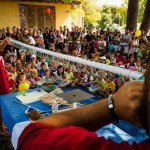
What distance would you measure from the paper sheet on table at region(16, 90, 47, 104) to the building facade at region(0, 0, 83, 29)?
9865mm

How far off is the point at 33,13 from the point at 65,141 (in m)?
12.7

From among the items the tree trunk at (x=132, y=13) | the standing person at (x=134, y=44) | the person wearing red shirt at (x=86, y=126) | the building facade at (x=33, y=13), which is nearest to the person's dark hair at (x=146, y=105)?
the person wearing red shirt at (x=86, y=126)

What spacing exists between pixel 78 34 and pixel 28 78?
590cm

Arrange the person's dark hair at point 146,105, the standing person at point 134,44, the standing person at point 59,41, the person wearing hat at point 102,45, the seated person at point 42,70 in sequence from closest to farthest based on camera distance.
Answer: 1. the person's dark hair at point 146,105
2. the seated person at point 42,70
3. the standing person at point 134,44
4. the person wearing hat at point 102,45
5. the standing person at point 59,41

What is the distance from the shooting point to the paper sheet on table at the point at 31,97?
2381mm

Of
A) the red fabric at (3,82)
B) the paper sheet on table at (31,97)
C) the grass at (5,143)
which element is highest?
the red fabric at (3,82)

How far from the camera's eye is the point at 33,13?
1174cm

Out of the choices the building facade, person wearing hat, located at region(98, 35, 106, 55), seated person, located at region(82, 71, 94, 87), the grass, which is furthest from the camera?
the building facade

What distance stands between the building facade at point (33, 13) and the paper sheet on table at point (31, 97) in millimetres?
9865

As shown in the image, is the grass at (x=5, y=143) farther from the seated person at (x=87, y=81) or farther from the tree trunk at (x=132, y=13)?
the tree trunk at (x=132, y=13)

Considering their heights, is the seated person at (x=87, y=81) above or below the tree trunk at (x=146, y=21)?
below

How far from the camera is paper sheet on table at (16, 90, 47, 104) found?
2.38 meters

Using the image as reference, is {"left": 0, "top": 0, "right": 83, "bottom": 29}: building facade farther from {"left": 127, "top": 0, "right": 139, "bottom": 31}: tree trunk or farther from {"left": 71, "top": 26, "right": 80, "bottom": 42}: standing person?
{"left": 127, "top": 0, "right": 139, "bottom": 31}: tree trunk

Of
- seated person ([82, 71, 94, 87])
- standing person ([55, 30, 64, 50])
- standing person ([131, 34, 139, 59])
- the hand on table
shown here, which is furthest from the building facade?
the hand on table
